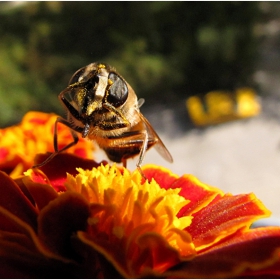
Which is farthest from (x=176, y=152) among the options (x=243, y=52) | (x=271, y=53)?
(x=271, y=53)

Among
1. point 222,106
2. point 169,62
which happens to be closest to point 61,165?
point 222,106

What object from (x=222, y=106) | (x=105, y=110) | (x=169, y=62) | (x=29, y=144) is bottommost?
(x=105, y=110)

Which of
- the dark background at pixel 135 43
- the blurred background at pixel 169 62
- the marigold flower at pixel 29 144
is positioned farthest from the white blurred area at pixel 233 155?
the marigold flower at pixel 29 144

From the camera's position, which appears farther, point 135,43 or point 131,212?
point 135,43

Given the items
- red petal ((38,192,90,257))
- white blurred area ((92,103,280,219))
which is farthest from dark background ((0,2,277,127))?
red petal ((38,192,90,257))

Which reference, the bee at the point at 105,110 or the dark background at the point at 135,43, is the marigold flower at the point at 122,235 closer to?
the bee at the point at 105,110

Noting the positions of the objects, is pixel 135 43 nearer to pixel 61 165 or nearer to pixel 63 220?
pixel 61 165

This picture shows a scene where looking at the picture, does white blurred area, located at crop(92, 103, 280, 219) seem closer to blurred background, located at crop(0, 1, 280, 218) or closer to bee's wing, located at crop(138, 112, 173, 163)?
blurred background, located at crop(0, 1, 280, 218)
